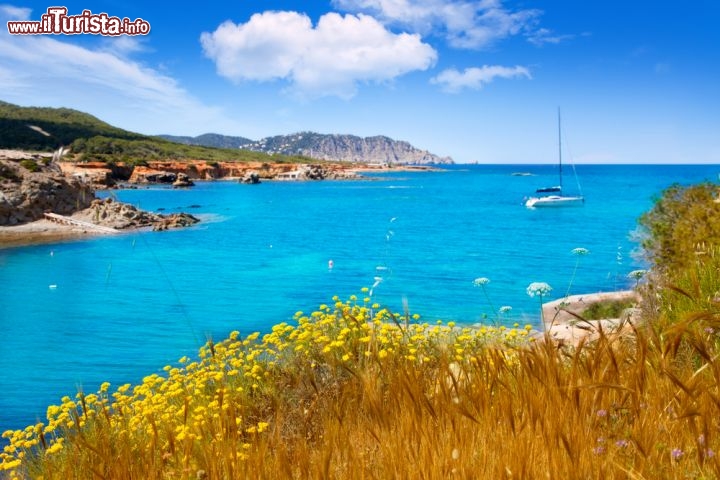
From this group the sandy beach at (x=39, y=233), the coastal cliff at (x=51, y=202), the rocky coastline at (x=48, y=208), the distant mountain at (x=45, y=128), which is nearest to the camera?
the sandy beach at (x=39, y=233)

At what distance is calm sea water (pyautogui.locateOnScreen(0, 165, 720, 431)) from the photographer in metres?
15.3

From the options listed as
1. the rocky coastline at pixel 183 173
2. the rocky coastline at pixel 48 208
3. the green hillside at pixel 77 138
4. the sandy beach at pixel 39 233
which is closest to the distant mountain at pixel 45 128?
the green hillside at pixel 77 138

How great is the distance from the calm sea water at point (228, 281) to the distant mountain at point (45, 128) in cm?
3498

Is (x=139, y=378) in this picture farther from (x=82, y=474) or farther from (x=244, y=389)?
(x=82, y=474)

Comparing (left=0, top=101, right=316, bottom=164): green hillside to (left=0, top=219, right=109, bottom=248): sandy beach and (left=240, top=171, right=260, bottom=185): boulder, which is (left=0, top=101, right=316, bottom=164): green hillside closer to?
(left=240, top=171, right=260, bottom=185): boulder

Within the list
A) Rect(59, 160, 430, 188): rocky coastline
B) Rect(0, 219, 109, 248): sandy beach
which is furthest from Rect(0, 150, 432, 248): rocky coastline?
Rect(59, 160, 430, 188): rocky coastline

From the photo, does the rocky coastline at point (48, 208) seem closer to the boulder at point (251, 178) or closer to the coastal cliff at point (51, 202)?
the coastal cliff at point (51, 202)

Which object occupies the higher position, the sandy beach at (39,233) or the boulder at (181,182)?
the boulder at (181,182)

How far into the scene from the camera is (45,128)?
349 feet

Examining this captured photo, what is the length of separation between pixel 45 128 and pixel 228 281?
332ft

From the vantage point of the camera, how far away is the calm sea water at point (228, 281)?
50.1 ft

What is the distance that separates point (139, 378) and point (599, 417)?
13231 millimetres

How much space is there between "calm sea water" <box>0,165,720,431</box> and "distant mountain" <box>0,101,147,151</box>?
34977 millimetres

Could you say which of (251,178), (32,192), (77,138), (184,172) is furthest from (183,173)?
(32,192)
